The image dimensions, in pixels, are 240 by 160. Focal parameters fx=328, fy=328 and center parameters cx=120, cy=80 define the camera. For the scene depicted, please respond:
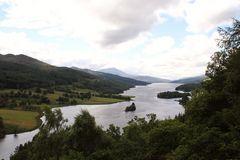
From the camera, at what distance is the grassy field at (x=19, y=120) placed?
5436 inches

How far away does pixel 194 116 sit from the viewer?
1357 inches

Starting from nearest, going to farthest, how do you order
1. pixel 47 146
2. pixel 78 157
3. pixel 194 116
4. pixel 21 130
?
pixel 194 116, pixel 78 157, pixel 47 146, pixel 21 130

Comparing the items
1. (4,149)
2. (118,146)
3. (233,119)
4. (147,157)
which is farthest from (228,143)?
(4,149)

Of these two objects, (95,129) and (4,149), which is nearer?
(95,129)

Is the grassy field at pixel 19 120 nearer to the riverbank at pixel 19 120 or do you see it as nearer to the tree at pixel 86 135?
the riverbank at pixel 19 120

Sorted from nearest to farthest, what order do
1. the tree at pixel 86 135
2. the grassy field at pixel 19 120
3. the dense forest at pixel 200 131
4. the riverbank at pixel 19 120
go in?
the dense forest at pixel 200 131, the tree at pixel 86 135, the riverbank at pixel 19 120, the grassy field at pixel 19 120

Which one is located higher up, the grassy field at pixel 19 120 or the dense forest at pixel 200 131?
the dense forest at pixel 200 131

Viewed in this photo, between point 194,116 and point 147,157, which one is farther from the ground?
point 194,116

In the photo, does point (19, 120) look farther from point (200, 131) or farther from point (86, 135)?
point (200, 131)

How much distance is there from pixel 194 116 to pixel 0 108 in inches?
6699

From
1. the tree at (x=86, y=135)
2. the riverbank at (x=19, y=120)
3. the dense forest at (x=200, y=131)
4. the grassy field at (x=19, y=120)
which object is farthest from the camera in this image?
the grassy field at (x=19, y=120)

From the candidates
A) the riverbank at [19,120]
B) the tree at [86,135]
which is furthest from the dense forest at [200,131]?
the riverbank at [19,120]

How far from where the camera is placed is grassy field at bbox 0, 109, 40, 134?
5436 inches

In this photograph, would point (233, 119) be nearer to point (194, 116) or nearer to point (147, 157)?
point (194, 116)
